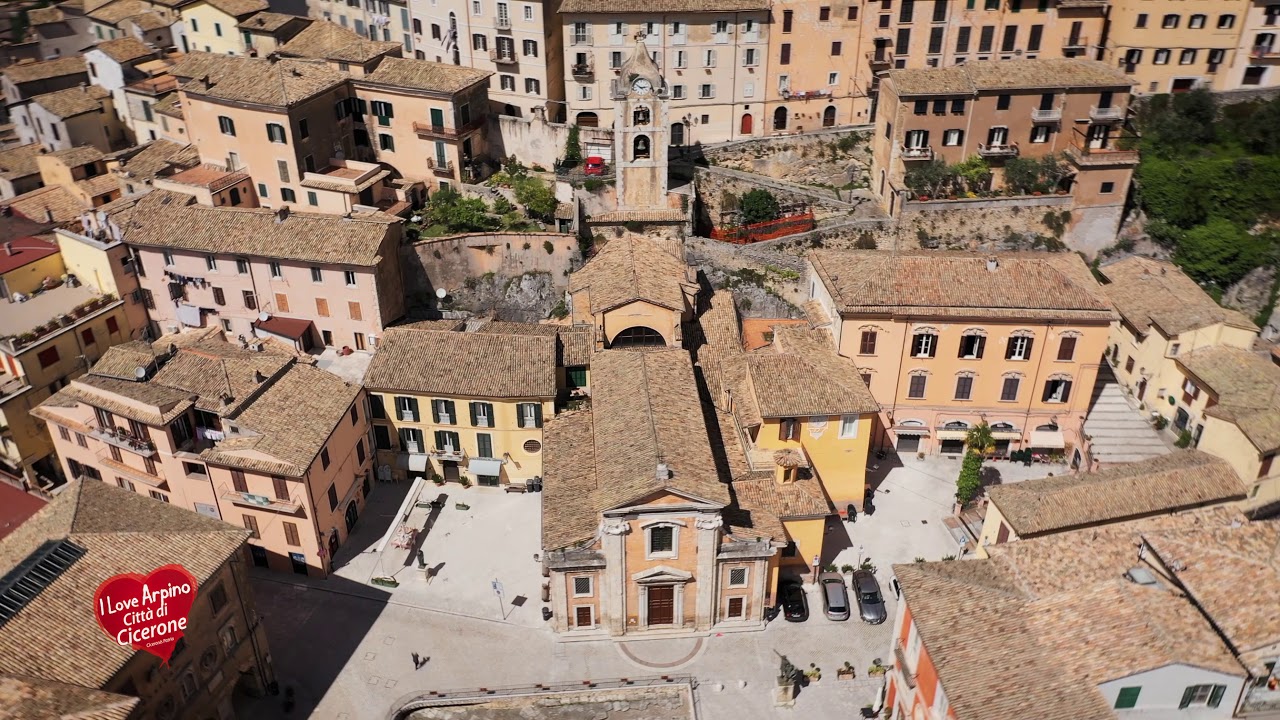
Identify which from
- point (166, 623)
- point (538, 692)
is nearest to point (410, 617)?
point (538, 692)

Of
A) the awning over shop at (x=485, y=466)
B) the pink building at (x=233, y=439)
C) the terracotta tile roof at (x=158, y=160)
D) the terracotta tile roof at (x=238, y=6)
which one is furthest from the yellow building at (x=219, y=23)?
the awning over shop at (x=485, y=466)

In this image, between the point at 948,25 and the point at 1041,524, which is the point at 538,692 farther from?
the point at 948,25

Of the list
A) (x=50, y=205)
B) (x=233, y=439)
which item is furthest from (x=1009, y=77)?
(x=50, y=205)

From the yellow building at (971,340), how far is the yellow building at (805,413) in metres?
3.18

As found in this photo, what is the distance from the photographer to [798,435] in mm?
52938

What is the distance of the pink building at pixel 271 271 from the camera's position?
204ft

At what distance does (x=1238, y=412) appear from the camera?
2076 inches

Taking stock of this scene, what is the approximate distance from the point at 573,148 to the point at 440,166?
10251 mm

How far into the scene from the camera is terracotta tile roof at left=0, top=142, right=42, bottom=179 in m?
77.9

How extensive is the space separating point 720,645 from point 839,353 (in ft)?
61.6

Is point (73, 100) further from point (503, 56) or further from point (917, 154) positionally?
point (917, 154)

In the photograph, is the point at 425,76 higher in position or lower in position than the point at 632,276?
higher

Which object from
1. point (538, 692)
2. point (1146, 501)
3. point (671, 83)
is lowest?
point (538, 692)

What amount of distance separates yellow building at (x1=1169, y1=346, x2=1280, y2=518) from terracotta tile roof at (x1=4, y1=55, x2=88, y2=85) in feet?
314
